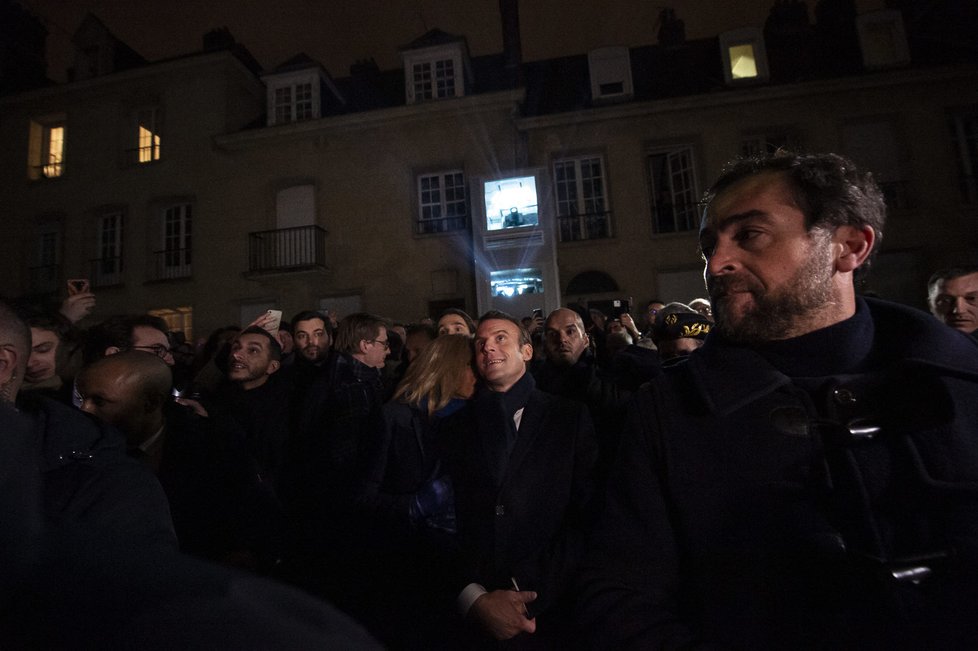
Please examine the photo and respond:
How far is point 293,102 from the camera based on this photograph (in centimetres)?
1580

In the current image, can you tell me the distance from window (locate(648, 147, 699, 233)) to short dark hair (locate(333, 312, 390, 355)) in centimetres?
1146

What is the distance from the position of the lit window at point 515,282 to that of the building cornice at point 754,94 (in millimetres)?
4452

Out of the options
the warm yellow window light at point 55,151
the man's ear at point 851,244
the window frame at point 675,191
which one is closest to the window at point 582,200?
the window frame at point 675,191

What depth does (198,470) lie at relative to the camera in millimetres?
2631

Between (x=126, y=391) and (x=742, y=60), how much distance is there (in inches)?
678

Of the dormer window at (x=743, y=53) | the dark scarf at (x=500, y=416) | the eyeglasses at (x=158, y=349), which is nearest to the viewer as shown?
the dark scarf at (x=500, y=416)

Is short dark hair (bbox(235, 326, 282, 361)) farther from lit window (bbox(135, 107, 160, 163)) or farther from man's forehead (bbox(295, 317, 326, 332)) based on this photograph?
lit window (bbox(135, 107, 160, 163))

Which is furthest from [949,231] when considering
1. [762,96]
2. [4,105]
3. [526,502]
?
[4,105]

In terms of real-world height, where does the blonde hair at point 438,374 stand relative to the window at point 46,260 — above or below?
below

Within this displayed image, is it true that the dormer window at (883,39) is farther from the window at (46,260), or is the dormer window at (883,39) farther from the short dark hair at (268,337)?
the window at (46,260)

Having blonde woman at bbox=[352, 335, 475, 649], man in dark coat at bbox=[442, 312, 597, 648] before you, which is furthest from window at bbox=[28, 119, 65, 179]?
man in dark coat at bbox=[442, 312, 597, 648]

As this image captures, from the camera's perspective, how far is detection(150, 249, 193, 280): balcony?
1565cm

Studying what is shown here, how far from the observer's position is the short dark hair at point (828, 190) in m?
1.47

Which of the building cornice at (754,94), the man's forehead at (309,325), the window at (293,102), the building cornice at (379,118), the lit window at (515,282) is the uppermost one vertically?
the window at (293,102)
